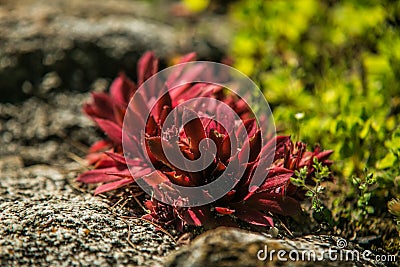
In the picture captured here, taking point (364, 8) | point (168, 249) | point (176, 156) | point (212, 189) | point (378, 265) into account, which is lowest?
point (378, 265)

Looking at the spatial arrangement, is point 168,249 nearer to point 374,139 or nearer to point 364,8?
point 374,139

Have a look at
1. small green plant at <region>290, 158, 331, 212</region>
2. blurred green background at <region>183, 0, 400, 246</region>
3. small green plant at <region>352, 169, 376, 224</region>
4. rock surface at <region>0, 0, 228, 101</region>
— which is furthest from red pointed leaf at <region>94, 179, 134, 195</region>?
rock surface at <region>0, 0, 228, 101</region>

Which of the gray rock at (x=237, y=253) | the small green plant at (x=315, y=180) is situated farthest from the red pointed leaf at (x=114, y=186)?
the small green plant at (x=315, y=180)

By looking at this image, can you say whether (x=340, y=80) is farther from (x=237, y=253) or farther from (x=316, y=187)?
(x=237, y=253)

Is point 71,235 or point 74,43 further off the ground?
point 74,43

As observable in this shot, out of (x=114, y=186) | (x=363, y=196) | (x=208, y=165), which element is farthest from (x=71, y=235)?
(x=363, y=196)

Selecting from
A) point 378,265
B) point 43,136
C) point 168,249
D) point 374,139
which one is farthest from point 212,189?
point 43,136
